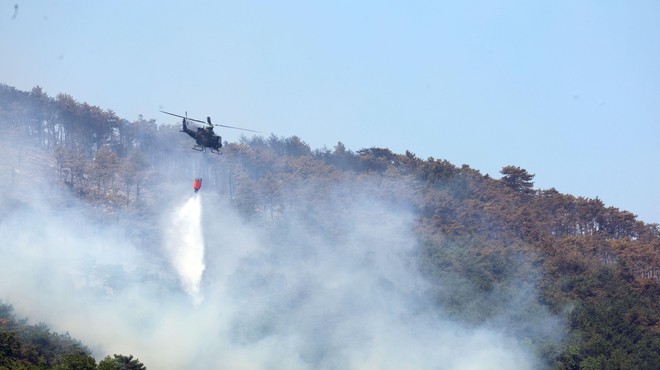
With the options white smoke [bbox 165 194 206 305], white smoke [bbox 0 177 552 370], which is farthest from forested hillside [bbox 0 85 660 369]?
white smoke [bbox 165 194 206 305]

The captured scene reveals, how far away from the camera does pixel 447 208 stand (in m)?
92.9

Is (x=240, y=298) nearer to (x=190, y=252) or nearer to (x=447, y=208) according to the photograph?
(x=190, y=252)

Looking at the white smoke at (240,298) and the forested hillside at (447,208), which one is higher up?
the forested hillside at (447,208)

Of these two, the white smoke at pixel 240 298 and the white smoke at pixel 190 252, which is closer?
the white smoke at pixel 240 298

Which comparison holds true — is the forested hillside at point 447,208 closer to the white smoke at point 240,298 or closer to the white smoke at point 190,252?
the white smoke at point 240,298

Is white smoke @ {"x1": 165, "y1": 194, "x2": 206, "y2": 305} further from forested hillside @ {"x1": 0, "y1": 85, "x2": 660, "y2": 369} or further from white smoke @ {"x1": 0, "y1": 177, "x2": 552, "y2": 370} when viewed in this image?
forested hillside @ {"x1": 0, "y1": 85, "x2": 660, "y2": 369}

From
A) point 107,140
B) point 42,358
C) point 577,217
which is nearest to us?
point 42,358

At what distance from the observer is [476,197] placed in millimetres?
99312

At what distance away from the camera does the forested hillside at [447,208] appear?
68.4 metres

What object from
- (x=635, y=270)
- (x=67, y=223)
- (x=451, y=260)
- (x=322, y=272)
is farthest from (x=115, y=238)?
(x=635, y=270)

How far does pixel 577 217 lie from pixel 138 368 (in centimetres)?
6088

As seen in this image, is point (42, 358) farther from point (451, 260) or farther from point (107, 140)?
point (107, 140)

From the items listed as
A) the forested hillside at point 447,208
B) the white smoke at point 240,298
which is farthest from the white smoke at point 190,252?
the forested hillside at point 447,208

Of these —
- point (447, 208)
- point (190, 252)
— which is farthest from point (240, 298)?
point (447, 208)
